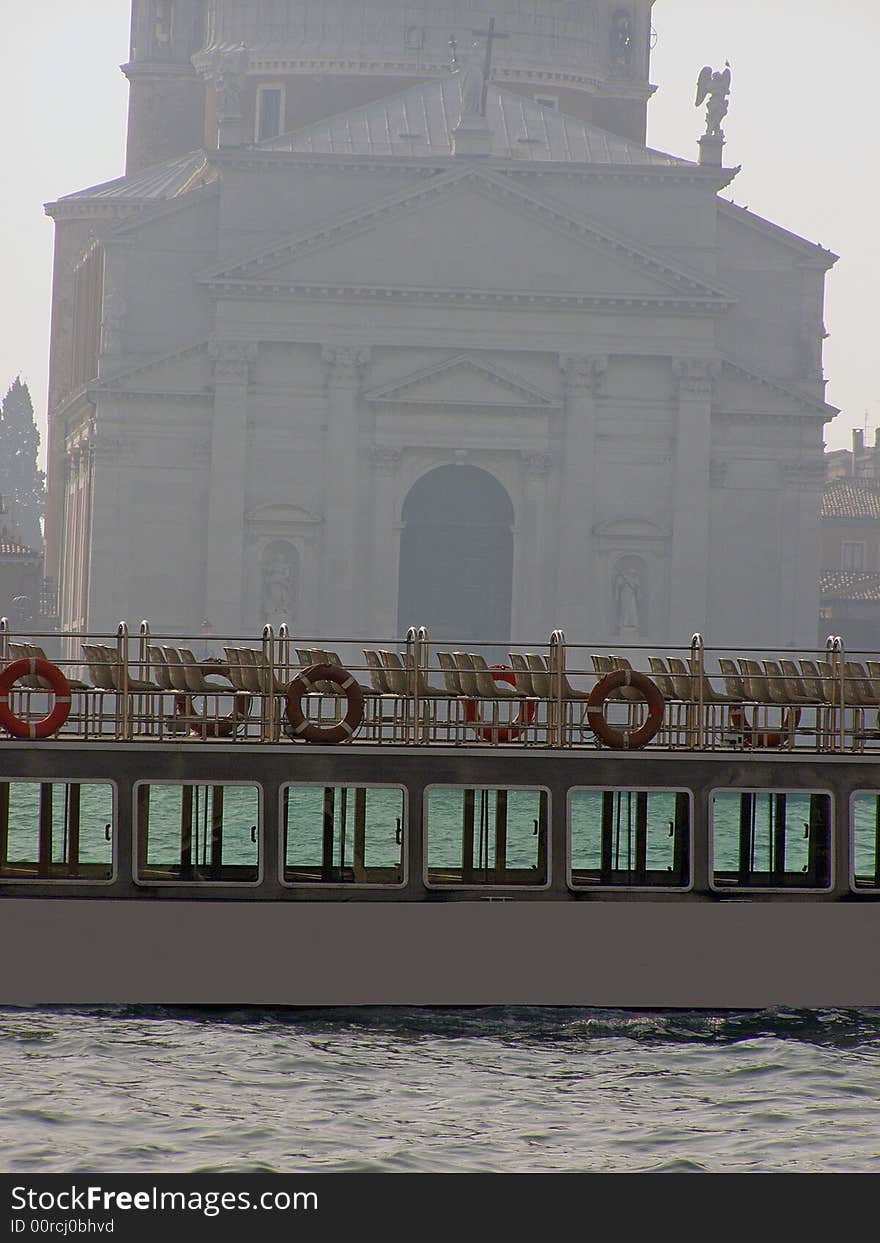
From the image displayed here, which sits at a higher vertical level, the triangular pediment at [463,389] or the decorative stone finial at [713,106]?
the decorative stone finial at [713,106]

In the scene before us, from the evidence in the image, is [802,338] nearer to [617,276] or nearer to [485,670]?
[617,276]

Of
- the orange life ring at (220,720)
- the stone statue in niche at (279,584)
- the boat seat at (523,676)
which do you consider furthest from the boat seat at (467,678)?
the stone statue in niche at (279,584)

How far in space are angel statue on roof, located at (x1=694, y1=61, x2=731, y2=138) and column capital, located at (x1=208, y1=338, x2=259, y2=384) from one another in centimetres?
1579

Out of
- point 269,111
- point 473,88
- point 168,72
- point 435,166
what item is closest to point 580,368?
point 435,166

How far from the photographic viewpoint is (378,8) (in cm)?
8525

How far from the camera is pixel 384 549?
A: 72.6 meters

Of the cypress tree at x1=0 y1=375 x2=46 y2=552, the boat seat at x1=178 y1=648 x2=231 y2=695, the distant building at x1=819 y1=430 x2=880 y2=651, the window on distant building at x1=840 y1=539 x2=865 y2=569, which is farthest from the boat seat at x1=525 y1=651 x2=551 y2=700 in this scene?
the cypress tree at x1=0 y1=375 x2=46 y2=552

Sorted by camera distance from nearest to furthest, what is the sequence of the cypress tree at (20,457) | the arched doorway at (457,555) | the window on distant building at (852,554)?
the arched doorway at (457,555) → the window on distant building at (852,554) → the cypress tree at (20,457)

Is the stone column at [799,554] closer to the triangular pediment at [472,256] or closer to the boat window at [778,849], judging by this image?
the triangular pediment at [472,256]

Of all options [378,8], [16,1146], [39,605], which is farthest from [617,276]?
[16,1146]

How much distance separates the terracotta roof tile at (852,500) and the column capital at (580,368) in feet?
134

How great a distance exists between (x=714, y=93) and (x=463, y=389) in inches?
519

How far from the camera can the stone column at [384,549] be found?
7212cm
